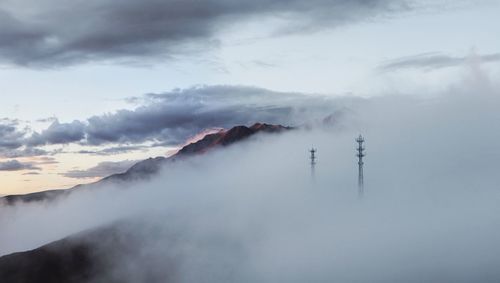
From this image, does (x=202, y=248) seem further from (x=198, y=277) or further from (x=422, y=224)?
(x=422, y=224)

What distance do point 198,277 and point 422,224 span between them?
60302 millimetres

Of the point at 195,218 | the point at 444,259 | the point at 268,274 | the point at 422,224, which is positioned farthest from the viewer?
the point at 195,218

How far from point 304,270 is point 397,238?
29.2m

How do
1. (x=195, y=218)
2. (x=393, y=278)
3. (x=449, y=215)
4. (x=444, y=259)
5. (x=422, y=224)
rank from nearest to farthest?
(x=393, y=278) < (x=444, y=259) < (x=422, y=224) < (x=449, y=215) < (x=195, y=218)

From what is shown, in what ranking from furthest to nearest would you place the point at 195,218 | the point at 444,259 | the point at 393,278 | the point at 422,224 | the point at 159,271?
the point at 195,218 → the point at 422,224 → the point at 159,271 → the point at 444,259 → the point at 393,278

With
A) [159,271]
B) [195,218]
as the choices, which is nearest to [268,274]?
[159,271]

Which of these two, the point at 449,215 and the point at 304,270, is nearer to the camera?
the point at 304,270

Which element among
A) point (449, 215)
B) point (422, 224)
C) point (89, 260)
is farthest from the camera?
point (449, 215)

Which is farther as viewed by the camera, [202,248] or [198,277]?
[202,248]

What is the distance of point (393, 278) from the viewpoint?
107312mm

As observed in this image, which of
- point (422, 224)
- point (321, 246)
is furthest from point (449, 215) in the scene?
point (321, 246)

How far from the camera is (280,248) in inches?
5600

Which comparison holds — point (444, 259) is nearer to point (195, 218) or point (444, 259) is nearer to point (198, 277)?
point (198, 277)

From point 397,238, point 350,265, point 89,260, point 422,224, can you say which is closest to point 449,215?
point 422,224
